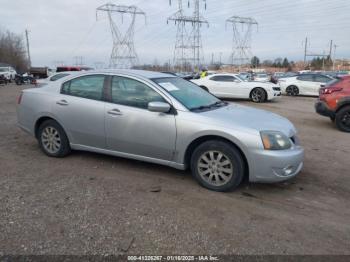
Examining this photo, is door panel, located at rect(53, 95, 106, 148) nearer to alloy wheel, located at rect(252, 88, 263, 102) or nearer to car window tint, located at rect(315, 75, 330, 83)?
alloy wheel, located at rect(252, 88, 263, 102)

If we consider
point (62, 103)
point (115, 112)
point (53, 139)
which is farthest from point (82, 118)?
point (53, 139)

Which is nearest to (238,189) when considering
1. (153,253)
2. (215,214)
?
(215,214)

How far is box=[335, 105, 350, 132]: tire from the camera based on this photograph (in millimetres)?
8531

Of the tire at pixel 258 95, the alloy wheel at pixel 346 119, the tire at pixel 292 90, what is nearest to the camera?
the alloy wheel at pixel 346 119

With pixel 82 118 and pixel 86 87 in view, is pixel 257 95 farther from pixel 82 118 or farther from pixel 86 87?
pixel 82 118

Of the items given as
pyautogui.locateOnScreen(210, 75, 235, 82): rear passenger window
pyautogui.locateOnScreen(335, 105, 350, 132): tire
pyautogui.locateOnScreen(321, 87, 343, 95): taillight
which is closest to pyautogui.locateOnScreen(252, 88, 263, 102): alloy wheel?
pyautogui.locateOnScreen(210, 75, 235, 82): rear passenger window

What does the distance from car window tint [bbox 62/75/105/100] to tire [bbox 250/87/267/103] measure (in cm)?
1200

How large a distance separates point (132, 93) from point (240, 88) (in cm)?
1203

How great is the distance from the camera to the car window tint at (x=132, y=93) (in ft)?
15.1

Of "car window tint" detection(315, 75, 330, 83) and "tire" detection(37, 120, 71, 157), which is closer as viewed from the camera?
"tire" detection(37, 120, 71, 157)

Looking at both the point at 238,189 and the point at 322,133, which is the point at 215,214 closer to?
the point at 238,189

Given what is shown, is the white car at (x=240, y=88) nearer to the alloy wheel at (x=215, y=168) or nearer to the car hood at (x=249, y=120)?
the car hood at (x=249, y=120)

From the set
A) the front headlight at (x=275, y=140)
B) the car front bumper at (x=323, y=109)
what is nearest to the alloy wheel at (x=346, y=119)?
the car front bumper at (x=323, y=109)

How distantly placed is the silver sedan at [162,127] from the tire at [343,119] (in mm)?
4723
